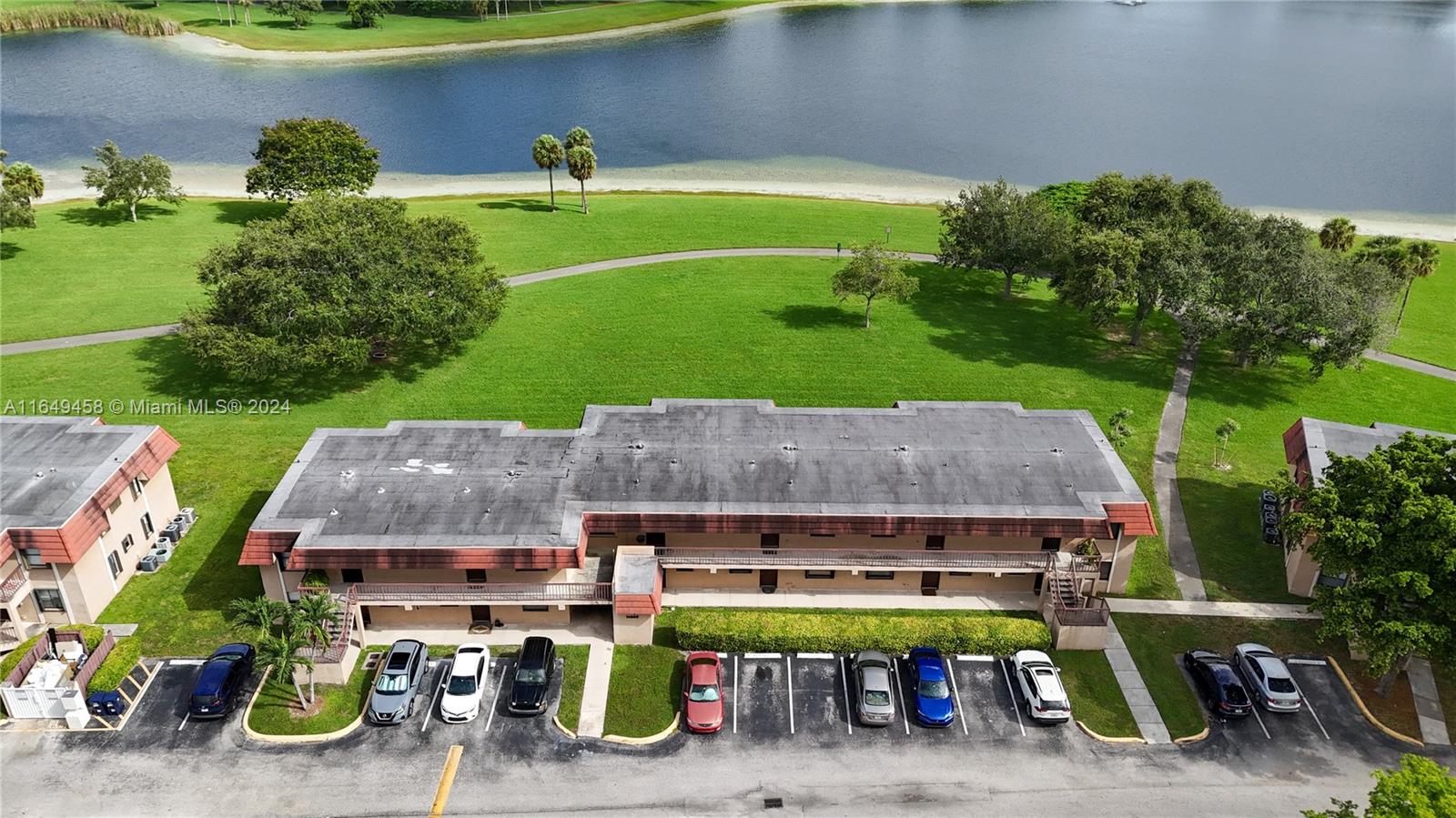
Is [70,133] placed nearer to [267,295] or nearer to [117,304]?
[117,304]

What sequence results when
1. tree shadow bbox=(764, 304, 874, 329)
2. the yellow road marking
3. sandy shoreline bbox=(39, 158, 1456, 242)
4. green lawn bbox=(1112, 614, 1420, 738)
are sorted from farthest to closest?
sandy shoreline bbox=(39, 158, 1456, 242)
tree shadow bbox=(764, 304, 874, 329)
green lawn bbox=(1112, 614, 1420, 738)
the yellow road marking

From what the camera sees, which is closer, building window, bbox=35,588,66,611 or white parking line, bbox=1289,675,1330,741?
white parking line, bbox=1289,675,1330,741

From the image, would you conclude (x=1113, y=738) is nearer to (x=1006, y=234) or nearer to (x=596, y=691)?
(x=596, y=691)

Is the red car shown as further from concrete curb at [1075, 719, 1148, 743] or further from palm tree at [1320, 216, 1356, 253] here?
palm tree at [1320, 216, 1356, 253]

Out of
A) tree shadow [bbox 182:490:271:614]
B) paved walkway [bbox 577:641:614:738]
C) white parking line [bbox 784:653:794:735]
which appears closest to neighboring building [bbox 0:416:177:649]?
tree shadow [bbox 182:490:271:614]

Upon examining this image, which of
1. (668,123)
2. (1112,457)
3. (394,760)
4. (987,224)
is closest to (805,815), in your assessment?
(394,760)

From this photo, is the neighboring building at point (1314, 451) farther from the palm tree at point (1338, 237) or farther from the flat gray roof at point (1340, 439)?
the palm tree at point (1338, 237)

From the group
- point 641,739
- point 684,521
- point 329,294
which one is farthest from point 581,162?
point 641,739
